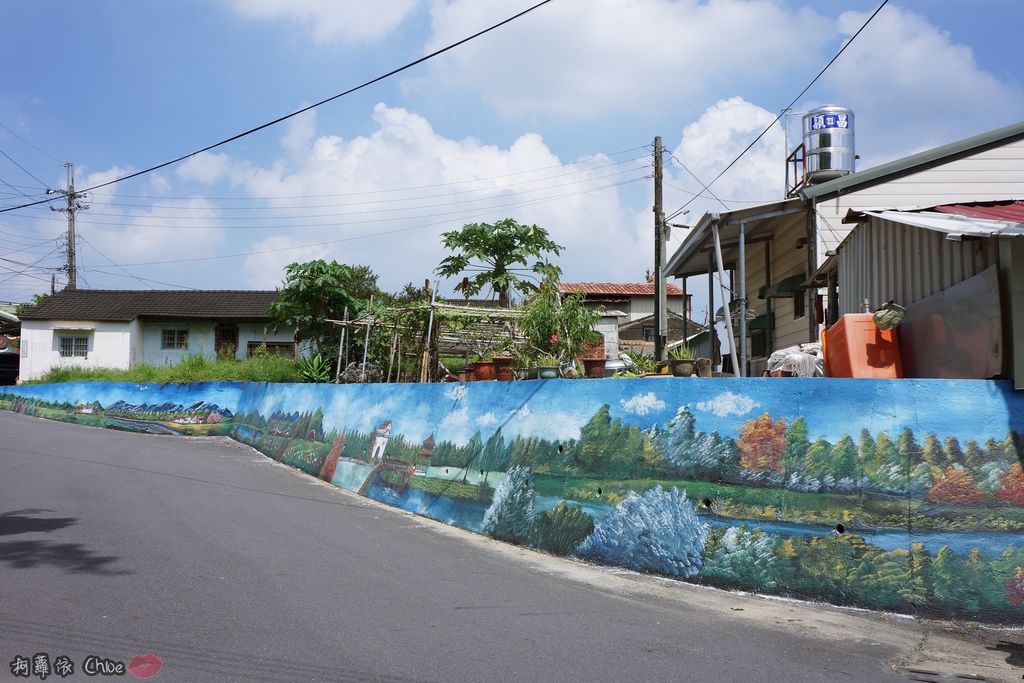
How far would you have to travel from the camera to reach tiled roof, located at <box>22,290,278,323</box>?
128 ft

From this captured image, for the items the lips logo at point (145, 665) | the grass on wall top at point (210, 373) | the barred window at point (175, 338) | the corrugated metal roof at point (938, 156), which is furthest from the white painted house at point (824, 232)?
the barred window at point (175, 338)

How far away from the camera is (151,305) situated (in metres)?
40.4

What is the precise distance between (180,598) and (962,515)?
20.6 feet

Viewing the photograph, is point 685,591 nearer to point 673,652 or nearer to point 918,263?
point 673,652

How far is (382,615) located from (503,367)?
984 centimetres

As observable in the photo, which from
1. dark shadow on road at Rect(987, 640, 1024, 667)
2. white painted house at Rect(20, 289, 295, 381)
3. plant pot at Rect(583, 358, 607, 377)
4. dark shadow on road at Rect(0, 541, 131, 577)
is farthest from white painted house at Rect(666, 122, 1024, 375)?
white painted house at Rect(20, 289, 295, 381)

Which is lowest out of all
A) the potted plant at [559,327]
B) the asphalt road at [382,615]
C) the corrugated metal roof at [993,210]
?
the asphalt road at [382,615]

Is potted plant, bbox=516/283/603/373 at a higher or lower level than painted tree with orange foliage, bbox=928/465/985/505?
higher

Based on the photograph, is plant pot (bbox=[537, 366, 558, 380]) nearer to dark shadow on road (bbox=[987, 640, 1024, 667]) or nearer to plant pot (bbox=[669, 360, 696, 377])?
plant pot (bbox=[669, 360, 696, 377])

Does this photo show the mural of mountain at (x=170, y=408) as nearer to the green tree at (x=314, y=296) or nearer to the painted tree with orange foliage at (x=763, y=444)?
the green tree at (x=314, y=296)

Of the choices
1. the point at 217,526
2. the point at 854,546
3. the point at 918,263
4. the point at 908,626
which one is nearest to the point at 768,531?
the point at 854,546

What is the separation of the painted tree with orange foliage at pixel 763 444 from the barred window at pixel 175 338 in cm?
3685

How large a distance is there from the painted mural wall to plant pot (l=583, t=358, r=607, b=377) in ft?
12.6

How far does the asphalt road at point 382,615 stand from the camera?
17.3ft
